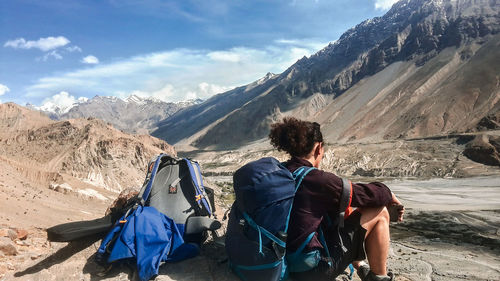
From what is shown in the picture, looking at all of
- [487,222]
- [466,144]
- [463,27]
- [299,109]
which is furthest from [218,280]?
[299,109]

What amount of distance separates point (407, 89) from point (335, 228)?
420 feet

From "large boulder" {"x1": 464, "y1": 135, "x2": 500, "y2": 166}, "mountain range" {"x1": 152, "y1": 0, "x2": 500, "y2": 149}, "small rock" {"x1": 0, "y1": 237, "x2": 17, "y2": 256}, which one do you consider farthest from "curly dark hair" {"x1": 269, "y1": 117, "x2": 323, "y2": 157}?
"mountain range" {"x1": 152, "y1": 0, "x2": 500, "y2": 149}

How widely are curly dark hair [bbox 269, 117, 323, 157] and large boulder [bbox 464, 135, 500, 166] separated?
6208cm

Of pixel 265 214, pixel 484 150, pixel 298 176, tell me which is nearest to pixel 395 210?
pixel 298 176

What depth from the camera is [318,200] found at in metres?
3.78

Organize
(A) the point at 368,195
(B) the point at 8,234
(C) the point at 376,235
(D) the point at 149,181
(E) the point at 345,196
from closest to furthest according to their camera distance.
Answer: (E) the point at 345,196
(A) the point at 368,195
(C) the point at 376,235
(D) the point at 149,181
(B) the point at 8,234

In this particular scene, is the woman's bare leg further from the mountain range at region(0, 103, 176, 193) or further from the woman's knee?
the mountain range at region(0, 103, 176, 193)

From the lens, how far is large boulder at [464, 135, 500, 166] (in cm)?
5578

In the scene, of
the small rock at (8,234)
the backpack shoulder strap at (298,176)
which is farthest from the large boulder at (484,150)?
the small rock at (8,234)

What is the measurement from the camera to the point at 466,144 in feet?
206

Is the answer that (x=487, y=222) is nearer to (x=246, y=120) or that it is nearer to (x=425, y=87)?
(x=425, y=87)

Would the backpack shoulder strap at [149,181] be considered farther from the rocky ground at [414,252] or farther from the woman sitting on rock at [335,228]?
the woman sitting on rock at [335,228]

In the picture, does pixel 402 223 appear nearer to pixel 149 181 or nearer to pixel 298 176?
pixel 149 181

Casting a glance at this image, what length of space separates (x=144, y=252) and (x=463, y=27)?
Answer: 157259 mm
